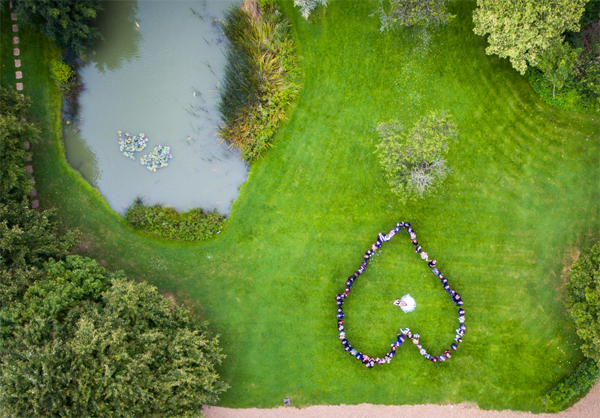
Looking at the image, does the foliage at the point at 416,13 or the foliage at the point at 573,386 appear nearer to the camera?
the foliage at the point at 416,13

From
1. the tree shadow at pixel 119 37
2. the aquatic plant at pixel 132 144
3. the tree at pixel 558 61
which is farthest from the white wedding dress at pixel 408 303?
the tree shadow at pixel 119 37

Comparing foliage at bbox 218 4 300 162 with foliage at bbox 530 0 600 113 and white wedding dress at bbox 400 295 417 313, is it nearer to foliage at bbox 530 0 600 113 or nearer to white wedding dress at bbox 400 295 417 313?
white wedding dress at bbox 400 295 417 313

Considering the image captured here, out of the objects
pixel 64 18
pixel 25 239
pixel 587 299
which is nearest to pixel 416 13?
pixel 587 299

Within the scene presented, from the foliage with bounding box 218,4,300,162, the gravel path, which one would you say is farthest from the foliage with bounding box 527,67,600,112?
the gravel path

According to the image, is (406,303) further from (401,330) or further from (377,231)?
(377,231)

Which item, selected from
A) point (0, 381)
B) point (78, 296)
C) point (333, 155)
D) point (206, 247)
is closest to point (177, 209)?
point (206, 247)

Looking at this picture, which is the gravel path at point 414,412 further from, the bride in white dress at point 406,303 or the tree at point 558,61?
the tree at point 558,61
